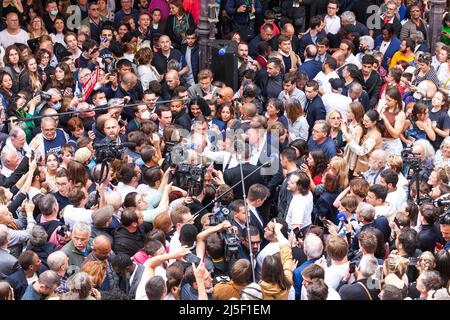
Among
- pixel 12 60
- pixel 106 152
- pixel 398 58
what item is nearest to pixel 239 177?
pixel 106 152

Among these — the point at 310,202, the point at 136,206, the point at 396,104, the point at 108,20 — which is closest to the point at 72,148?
the point at 136,206

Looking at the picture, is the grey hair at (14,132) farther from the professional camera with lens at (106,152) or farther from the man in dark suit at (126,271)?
the man in dark suit at (126,271)

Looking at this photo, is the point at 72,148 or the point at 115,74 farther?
the point at 115,74

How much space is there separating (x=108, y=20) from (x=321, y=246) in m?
7.66

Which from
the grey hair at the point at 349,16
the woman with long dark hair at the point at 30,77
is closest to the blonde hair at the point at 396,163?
the woman with long dark hair at the point at 30,77

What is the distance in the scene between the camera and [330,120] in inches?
542

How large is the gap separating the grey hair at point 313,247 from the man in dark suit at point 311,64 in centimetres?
550

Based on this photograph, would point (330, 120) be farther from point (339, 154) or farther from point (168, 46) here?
point (168, 46)

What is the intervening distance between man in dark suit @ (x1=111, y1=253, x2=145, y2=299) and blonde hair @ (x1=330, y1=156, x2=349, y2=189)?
2864mm

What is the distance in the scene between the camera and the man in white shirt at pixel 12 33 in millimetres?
16375

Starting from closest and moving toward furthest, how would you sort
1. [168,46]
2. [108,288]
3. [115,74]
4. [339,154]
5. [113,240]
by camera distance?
[108,288]
[113,240]
[339,154]
[115,74]
[168,46]

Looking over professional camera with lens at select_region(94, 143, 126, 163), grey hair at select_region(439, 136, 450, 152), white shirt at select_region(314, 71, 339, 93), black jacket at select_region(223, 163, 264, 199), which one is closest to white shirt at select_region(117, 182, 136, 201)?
professional camera with lens at select_region(94, 143, 126, 163)

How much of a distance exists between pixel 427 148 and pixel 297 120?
1600 mm

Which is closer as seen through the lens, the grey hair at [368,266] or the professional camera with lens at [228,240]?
the grey hair at [368,266]
